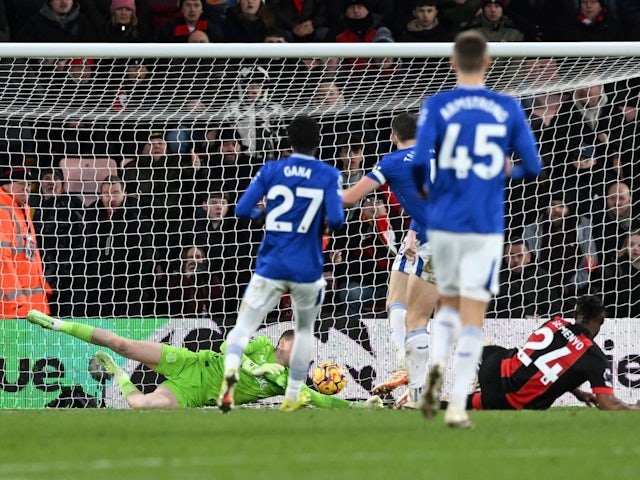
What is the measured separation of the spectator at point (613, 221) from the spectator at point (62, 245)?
485 cm

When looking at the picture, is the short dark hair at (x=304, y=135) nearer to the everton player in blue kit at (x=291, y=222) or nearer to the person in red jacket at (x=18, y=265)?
the everton player in blue kit at (x=291, y=222)

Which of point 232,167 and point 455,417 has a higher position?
point 232,167

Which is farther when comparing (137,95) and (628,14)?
(628,14)

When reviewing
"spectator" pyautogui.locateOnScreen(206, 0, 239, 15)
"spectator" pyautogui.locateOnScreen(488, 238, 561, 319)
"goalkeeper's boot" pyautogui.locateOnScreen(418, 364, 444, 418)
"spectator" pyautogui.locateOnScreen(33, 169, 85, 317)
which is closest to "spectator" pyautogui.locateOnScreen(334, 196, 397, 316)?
"spectator" pyautogui.locateOnScreen(488, 238, 561, 319)

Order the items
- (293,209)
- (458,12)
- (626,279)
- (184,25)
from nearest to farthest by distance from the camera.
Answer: (293,209) → (626,279) → (184,25) → (458,12)

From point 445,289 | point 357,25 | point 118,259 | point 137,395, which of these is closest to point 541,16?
point 357,25

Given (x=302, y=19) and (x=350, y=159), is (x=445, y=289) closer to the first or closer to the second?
(x=350, y=159)

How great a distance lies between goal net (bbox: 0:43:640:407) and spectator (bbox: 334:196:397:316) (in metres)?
0.02

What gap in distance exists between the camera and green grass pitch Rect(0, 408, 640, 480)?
210 inches

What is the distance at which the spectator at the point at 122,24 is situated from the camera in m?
14.2

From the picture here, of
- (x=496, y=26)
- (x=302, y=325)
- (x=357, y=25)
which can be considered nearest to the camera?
(x=302, y=325)

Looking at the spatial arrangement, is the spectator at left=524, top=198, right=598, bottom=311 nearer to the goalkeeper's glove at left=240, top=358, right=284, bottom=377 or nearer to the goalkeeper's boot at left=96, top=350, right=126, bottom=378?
the goalkeeper's glove at left=240, top=358, right=284, bottom=377

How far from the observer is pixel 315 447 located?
20.7 ft

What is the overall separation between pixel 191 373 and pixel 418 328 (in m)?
2.34
